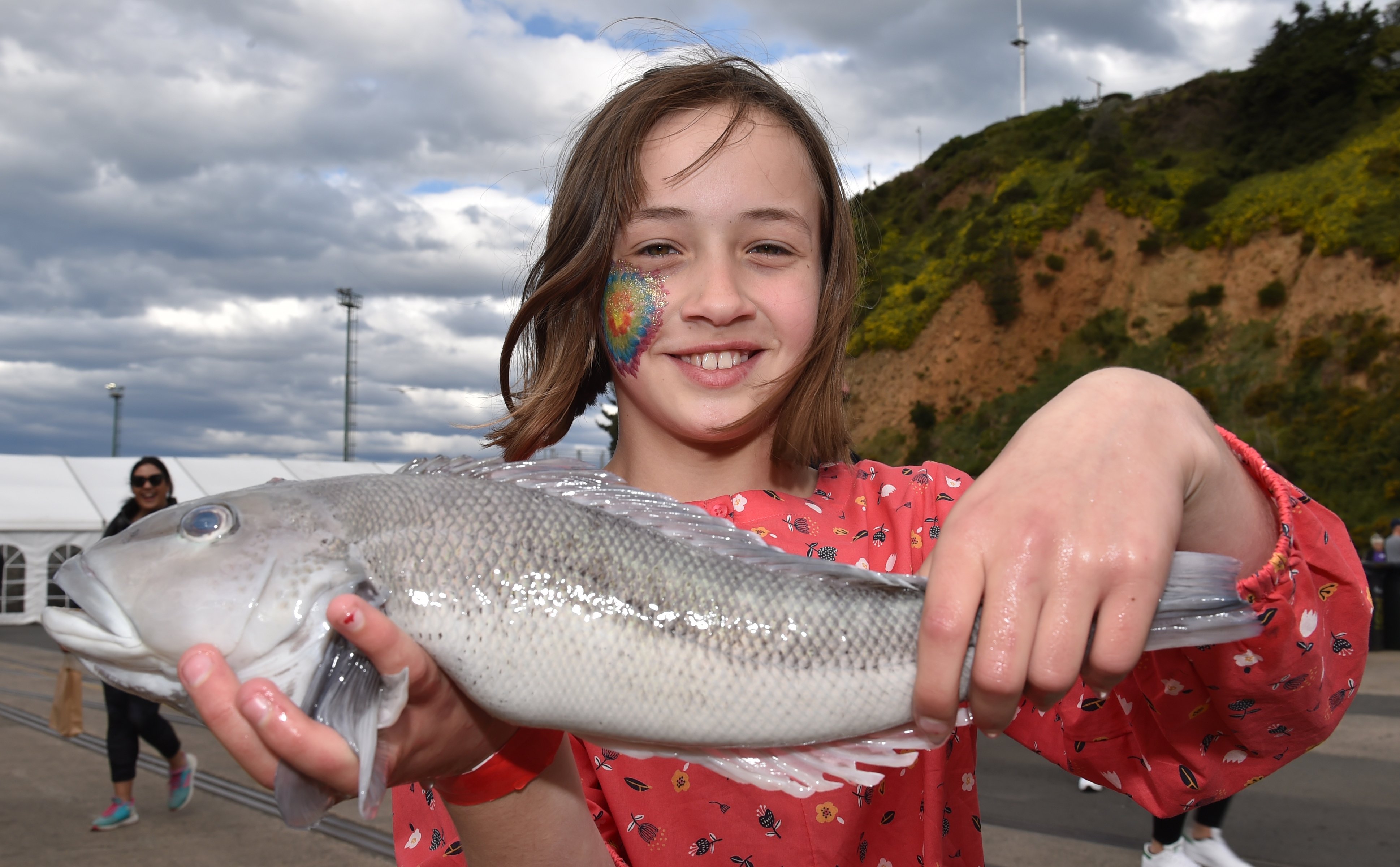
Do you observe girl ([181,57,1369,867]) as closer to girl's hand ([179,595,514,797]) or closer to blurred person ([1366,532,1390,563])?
girl's hand ([179,595,514,797])

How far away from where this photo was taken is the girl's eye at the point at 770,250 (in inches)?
95.3

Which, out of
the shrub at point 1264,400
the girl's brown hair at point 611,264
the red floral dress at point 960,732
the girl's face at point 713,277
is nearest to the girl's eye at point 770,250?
the girl's face at point 713,277

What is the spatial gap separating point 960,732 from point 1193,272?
126ft

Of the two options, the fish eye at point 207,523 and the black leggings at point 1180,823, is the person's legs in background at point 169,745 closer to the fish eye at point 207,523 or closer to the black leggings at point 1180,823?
the fish eye at point 207,523

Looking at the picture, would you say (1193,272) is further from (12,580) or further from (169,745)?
(12,580)

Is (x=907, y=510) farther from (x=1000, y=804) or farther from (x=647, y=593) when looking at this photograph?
(x=1000, y=804)

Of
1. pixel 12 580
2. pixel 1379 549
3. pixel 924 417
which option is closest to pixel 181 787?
pixel 12 580

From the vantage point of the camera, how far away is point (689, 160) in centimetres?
242

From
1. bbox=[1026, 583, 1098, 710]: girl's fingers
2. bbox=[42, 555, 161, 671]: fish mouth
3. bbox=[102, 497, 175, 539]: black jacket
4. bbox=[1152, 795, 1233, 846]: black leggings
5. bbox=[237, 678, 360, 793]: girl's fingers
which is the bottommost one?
bbox=[1152, 795, 1233, 846]: black leggings

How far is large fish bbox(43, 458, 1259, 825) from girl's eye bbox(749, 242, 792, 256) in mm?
999

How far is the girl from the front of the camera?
143cm

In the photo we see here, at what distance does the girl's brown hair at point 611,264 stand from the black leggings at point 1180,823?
388 centimetres

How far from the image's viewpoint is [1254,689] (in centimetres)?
167

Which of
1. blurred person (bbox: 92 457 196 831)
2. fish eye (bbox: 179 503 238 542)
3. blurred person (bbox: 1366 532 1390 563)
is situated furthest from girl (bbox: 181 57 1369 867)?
blurred person (bbox: 1366 532 1390 563)
